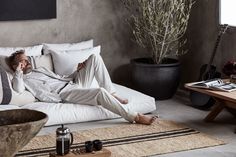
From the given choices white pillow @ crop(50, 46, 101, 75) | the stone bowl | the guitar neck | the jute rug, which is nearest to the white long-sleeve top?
white pillow @ crop(50, 46, 101, 75)

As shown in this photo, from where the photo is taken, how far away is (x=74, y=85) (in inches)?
205

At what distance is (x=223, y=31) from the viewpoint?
5645 millimetres

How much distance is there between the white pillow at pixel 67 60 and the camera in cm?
556

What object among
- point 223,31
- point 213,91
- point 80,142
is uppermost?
point 223,31

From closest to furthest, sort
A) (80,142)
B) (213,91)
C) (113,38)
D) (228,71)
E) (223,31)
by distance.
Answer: (80,142)
(213,91)
(228,71)
(223,31)
(113,38)

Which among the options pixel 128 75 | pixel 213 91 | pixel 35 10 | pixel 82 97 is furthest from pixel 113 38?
pixel 213 91

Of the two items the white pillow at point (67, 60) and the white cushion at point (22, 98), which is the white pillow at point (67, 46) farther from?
the white cushion at point (22, 98)

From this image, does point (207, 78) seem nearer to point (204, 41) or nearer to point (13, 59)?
point (204, 41)

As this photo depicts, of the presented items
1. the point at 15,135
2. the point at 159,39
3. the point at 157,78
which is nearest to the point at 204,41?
the point at 159,39

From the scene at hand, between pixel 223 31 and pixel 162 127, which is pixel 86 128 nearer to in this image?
pixel 162 127

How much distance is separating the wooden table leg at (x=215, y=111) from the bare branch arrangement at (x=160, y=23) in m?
1.08

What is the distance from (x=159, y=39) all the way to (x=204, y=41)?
1.82 feet

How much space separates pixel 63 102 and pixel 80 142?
790 mm

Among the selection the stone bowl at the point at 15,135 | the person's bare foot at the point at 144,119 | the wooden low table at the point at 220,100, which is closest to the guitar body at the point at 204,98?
the wooden low table at the point at 220,100
